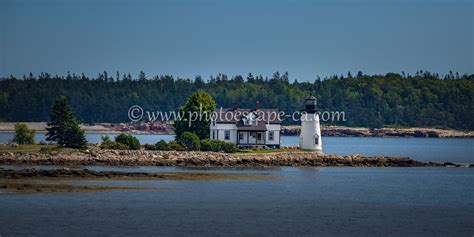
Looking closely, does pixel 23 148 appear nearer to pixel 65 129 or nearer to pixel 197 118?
pixel 65 129

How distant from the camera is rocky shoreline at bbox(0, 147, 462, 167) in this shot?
232 feet

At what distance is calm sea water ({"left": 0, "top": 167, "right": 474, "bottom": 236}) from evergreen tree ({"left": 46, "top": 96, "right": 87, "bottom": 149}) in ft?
58.9

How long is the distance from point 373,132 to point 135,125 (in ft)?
159

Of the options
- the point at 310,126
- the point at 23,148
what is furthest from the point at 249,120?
the point at 23,148

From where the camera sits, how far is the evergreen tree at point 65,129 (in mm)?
76688

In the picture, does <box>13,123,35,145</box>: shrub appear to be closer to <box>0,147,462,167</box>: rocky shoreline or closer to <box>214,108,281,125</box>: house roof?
<box>0,147,462,167</box>: rocky shoreline

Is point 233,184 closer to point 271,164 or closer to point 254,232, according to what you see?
point 271,164

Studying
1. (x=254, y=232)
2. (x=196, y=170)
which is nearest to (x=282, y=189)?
(x=196, y=170)

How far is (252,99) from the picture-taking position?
19825 centimetres

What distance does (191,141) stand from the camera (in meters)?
78.0

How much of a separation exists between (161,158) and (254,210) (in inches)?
988

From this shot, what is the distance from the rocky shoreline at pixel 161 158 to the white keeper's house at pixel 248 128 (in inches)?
161

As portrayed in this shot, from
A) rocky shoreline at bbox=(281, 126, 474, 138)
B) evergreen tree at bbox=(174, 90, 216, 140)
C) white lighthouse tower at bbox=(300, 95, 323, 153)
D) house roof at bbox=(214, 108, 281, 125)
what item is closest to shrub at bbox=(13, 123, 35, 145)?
evergreen tree at bbox=(174, 90, 216, 140)

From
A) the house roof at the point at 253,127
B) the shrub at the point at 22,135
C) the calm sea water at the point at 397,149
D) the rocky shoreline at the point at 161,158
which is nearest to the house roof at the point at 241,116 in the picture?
the house roof at the point at 253,127
